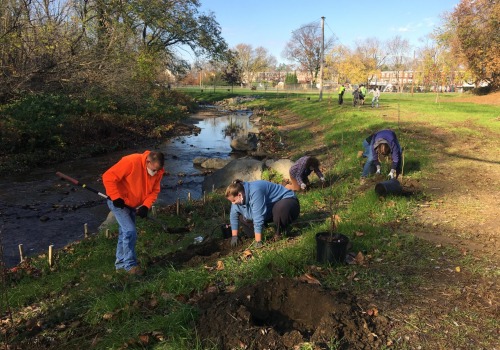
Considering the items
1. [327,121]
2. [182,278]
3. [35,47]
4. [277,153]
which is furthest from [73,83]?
[182,278]

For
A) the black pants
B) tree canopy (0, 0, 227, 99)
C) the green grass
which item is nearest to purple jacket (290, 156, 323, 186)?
the green grass

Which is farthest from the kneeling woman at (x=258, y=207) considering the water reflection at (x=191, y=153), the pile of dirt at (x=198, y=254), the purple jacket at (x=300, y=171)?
the water reflection at (x=191, y=153)

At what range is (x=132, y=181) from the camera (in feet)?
17.7

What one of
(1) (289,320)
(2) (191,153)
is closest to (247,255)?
(1) (289,320)

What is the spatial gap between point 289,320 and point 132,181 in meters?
3.03

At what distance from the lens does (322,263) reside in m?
4.66

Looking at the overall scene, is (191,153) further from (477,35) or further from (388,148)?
(477,35)

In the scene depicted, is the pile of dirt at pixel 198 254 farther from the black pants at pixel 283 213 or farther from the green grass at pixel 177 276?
the black pants at pixel 283 213

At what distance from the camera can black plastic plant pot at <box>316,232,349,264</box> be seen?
4570 millimetres

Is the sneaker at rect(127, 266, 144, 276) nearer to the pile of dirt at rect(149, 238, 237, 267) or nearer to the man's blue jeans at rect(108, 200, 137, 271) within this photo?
the man's blue jeans at rect(108, 200, 137, 271)

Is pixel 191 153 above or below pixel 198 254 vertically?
below

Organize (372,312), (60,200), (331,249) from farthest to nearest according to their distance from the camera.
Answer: (60,200)
(331,249)
(372,312)

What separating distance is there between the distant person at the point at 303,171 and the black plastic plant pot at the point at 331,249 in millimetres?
3830

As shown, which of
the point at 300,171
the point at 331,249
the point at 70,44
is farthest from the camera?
A: the point at 70,44
